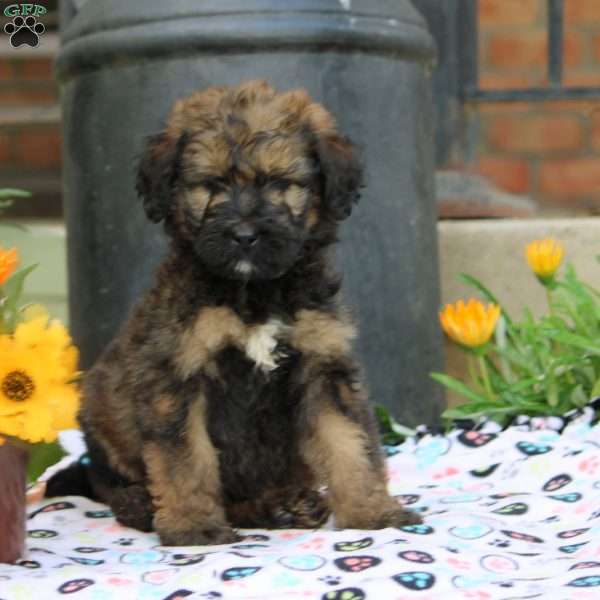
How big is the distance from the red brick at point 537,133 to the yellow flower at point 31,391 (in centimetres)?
343

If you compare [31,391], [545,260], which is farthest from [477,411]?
[31,391]

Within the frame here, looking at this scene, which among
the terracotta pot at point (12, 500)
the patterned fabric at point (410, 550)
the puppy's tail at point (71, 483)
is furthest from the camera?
the puppy's tail at point (71, 483)

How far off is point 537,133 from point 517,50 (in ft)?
1.34

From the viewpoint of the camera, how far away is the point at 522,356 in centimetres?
471

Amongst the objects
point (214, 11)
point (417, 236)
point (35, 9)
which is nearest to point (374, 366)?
point (417, 236)

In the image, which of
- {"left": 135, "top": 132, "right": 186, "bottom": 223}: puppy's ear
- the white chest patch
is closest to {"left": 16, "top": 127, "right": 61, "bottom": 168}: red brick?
{"left": 135, "top": 132, "right": 186, "bottom": 223}: puppy's ear

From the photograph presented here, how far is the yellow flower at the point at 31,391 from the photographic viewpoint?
278 cm

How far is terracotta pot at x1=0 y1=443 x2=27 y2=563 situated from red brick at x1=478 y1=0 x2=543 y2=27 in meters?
3.61

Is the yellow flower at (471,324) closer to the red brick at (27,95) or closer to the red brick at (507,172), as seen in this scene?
the red brick at (507,172)

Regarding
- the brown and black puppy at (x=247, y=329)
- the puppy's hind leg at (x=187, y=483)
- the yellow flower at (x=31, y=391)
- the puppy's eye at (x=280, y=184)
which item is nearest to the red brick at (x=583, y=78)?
the brown and black puppy at (x=247, y=329)

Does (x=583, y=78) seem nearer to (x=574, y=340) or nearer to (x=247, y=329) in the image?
(x=574, y=340)

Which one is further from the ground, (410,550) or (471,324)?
(471,324)

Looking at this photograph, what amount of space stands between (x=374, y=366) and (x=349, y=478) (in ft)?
5.15

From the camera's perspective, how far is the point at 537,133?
19.0 ft
